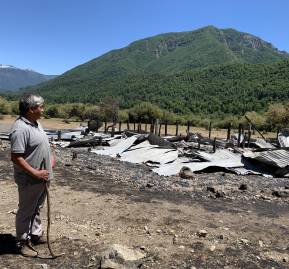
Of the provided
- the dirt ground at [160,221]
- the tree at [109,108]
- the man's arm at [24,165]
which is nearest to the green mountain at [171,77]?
the tree at [109,108]

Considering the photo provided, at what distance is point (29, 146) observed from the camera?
490 centimetres

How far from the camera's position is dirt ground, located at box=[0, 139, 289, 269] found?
→ 5566 mm

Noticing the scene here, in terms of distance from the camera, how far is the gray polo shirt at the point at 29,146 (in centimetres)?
481

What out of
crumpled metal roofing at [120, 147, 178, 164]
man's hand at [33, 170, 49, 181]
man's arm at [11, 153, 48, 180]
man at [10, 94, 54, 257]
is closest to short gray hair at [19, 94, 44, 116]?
man at [10, 94, 54, 257]

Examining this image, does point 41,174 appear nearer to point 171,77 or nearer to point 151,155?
point 151,155

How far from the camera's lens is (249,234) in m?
6.97

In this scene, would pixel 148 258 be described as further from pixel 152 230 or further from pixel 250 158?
pixel 250 158

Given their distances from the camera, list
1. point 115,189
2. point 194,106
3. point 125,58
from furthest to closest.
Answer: point 125,58
point 194,106
point 115,189

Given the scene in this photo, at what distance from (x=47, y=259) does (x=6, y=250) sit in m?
0.50

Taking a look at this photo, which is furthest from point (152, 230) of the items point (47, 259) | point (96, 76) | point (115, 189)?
point (96, 76)

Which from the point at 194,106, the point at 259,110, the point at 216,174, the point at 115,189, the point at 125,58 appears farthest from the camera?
the point at 125,58

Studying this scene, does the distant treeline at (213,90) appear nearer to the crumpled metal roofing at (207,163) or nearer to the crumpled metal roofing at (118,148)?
the crumpled metal roofing at (118,148)

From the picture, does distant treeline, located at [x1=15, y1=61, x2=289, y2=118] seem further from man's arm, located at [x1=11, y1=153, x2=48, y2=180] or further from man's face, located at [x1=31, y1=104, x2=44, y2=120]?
man's arm, located at [x1=11, y1=153, x2=48, y2=180]

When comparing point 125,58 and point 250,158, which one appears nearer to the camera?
point 250,158
